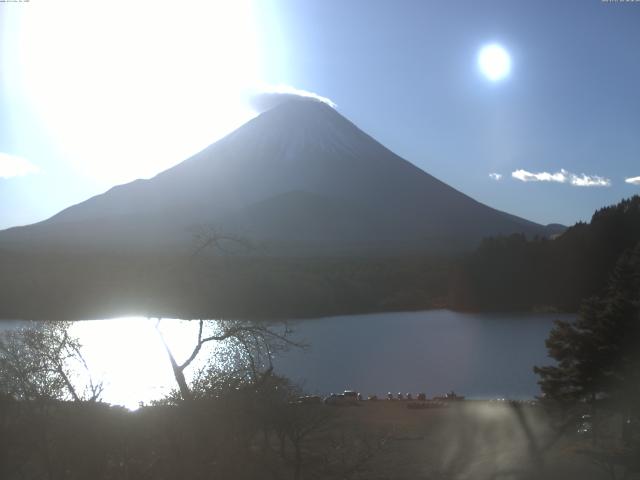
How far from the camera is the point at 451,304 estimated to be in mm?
40656

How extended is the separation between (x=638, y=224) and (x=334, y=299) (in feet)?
57.0

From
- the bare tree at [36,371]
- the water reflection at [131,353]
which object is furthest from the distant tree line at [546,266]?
the bare tree at [36,371]

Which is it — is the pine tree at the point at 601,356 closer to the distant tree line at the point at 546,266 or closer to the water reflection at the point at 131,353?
the water reflection at the point at 131,353

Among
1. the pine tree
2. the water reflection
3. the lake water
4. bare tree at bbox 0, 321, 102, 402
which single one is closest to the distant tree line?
the lake water

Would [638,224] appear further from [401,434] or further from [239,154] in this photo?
[239,154]

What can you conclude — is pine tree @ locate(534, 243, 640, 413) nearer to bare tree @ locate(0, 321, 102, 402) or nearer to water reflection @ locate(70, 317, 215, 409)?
water reflection @ locate(70, 317, 215, 409)

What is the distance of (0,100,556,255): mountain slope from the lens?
59438 mm

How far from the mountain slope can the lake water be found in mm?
29395

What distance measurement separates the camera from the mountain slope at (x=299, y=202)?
5944cm

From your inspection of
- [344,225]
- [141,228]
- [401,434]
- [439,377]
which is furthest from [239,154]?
[401,434]

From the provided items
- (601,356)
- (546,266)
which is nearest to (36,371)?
(601,356)

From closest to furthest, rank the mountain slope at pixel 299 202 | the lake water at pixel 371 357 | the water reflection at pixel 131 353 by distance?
1. the water reflection at pixel 131 353
2. the lake water at pixel 371 357
3. the mountain slope at pixel 299 202

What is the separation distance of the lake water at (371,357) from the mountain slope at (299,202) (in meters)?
29.4

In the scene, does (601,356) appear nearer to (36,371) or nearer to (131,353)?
(36,371)
